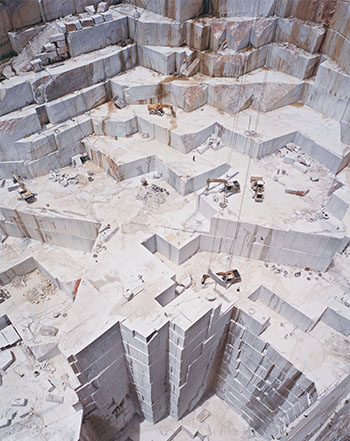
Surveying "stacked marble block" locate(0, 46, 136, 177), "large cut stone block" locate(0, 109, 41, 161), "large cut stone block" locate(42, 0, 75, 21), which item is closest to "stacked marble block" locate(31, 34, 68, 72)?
"stacked marble block" locate(0, 46, 136, 177)

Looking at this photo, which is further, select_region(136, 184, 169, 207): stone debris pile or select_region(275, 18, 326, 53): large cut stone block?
select_region(275, 18, 326, 53): large cut stone block

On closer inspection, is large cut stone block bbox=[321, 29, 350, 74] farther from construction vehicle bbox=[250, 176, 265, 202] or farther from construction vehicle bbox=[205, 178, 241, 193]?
construction vehicle bbox=[205, 178, 241, 193]

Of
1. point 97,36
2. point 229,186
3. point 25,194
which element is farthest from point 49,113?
point 229,186

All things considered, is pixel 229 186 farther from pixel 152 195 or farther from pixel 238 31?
pixel 238 31

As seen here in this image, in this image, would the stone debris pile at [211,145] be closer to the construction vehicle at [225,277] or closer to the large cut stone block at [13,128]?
the construction vehicle at [225,277]

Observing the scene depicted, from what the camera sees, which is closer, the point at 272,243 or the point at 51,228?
the point at 272,243

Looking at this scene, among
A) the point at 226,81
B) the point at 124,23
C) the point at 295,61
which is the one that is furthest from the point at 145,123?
the point at 295,61

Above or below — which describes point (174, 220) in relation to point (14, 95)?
below
